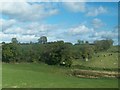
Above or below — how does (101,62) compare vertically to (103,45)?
below

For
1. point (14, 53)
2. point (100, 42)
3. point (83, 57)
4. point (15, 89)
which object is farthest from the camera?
point (100, 42)

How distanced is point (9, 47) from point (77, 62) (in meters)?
19.5

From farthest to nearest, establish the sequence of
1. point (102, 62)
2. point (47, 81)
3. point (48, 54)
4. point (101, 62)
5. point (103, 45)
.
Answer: point (103, 45), point (102, 62), point (101, 62), point (48, 54), point (47, 81)

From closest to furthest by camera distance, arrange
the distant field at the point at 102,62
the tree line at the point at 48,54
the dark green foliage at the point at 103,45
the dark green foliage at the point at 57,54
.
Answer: the dark green foliage at the point at 57,54, the tree line at the point at 48,54, the distant field at the point at 102,62, the dark green foliage at the point at 103,45

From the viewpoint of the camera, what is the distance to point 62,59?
253 feet

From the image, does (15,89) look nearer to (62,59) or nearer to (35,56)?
(62,59)

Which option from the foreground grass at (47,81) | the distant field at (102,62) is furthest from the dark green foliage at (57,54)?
the foreground grass at (47,81)

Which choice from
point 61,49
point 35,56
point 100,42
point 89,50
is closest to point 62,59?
point 61,49

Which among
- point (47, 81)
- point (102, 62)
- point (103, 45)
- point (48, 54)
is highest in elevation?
point (103, 45)

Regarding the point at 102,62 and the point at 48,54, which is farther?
the point at 102,62

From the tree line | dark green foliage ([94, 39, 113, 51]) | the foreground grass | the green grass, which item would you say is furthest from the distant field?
the foreground grass

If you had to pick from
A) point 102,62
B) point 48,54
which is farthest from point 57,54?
point 102,62

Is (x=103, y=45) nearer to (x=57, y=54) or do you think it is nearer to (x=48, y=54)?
(x=48, y=54)

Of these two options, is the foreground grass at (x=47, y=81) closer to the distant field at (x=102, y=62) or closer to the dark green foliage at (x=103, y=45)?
the distant field at (x=102, y=62)
